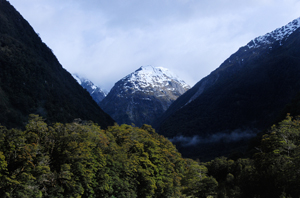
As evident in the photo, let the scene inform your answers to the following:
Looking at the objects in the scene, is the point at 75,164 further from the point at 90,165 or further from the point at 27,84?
the point at 27,84

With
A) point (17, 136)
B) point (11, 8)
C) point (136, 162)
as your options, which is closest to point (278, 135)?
point (136, 162)

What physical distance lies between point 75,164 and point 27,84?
120377 millimetres

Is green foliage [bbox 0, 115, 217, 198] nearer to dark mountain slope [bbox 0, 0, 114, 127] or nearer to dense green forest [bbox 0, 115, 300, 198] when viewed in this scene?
dense green forest [bbox 0, 115, 300, 198]

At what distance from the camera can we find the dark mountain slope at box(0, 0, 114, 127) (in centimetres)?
12850

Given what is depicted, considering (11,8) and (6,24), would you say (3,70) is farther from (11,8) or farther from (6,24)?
(11,8)

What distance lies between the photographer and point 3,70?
13625 centimetres

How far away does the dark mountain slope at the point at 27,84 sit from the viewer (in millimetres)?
128500

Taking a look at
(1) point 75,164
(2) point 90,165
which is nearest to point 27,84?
(2) point 90,165

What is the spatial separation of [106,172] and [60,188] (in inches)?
460

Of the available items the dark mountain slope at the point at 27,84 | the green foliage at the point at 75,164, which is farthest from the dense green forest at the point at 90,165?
the dark mountain slope at the point at 27,84

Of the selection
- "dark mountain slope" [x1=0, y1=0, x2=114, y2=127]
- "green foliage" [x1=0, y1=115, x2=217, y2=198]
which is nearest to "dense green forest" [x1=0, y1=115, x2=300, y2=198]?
"green foliage" [x1=0, y1=115, x2=217, y2=198]

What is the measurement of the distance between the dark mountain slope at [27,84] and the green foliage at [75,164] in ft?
242

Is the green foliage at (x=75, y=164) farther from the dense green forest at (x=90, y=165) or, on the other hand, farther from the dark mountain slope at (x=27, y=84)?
the dark mountain slope at (x=27, y=84)

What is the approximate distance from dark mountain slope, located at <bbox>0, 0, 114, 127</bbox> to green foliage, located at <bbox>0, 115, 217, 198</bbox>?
242ft
